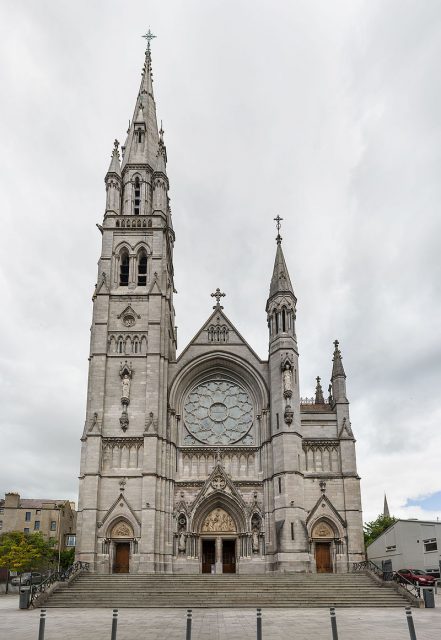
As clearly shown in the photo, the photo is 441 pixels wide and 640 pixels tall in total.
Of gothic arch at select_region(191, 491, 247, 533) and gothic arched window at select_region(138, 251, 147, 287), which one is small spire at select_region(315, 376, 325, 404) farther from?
gothic arched window at select_region(138, 251, 147, 287)

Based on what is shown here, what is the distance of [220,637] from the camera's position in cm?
1542

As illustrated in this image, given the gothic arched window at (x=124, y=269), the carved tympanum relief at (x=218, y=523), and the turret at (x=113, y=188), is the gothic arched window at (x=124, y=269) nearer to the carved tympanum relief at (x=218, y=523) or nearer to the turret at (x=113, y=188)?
the turret at (x=113, y=188)

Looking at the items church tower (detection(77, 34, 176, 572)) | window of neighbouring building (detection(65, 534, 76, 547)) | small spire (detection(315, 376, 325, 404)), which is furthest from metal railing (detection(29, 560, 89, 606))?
window of neighbouring building (detection(65, 534, 76, 547))

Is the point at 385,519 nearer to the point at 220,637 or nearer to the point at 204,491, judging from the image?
the point at 204,491

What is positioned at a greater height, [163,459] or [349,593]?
[163,459]

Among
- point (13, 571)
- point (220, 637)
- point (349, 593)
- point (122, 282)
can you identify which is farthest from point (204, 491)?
point (13, 571)

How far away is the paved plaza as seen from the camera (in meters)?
15.6

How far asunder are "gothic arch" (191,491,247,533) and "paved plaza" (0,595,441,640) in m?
13.7

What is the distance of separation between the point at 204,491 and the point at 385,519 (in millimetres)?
50336

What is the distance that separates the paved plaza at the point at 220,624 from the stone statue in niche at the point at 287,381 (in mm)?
16131

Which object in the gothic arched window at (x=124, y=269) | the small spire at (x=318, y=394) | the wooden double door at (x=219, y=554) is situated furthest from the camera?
the small spire at (x=318, y=394)

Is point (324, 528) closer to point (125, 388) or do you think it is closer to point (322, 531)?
point (322, 531)

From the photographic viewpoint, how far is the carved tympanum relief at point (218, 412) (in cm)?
3941

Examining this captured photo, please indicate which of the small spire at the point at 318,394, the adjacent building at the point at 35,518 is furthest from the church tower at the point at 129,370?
the adjacent building at the point at 35,518
